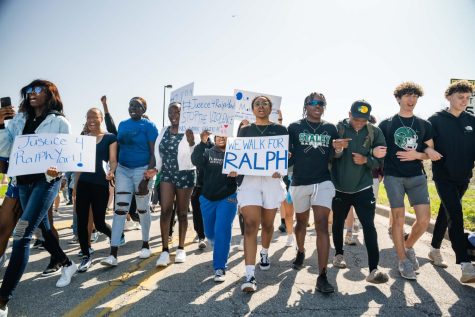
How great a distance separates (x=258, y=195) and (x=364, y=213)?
1.44 metres

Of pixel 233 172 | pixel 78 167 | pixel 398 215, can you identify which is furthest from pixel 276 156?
pixel 78 167

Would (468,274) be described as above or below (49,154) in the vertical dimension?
below

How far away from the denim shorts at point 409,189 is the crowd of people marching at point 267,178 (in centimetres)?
1

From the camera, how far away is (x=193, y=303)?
137 inches

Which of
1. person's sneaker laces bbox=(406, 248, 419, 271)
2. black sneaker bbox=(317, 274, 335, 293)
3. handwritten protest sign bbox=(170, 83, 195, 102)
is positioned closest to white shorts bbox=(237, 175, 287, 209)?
black sneaker bbox=(317, 274, 335, 293)

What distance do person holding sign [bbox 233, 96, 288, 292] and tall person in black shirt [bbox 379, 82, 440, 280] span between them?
166cm

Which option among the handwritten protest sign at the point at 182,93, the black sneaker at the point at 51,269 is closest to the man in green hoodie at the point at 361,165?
the handwritten protest sign at the point at 182,93

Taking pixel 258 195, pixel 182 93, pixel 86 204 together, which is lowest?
pixel 86 204

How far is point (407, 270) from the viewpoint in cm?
432

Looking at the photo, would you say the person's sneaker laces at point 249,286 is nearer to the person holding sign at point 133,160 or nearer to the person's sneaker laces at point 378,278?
the person's sneaker laces at point 378,278

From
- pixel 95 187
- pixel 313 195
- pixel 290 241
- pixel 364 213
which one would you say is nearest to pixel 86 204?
pixel 95 187

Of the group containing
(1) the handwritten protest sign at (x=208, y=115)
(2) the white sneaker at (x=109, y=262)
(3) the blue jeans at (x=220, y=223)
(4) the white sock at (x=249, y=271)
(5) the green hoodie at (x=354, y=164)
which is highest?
(1) the handwritten protest sign at (x=208, y=115)

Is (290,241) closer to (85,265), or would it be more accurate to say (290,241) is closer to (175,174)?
(175,174)

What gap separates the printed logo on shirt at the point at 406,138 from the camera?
4.69 m
